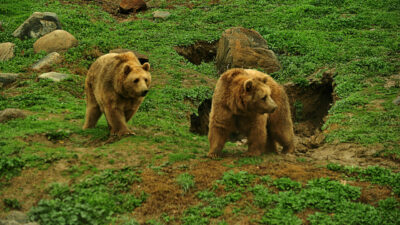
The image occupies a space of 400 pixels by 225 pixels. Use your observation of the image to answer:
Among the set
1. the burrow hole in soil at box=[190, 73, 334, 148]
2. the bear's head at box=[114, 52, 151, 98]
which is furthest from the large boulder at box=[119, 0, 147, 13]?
the bear's head at box=[114, 52, 151, 98]

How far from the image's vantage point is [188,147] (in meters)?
9.05

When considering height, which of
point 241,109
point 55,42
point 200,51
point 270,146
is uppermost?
point 241,109

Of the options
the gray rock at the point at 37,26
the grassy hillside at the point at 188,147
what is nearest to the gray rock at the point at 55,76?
the grassy hillside at the point at 188,147

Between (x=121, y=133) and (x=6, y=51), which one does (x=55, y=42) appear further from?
(x=121, y=133)

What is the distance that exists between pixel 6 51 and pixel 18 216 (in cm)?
1166

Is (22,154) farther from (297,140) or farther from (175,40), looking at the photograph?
(175,40)

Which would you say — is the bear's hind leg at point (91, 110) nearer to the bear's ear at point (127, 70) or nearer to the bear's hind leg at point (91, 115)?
the bear's hind leg at point (91, 115)

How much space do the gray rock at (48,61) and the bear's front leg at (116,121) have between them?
672 centimetres

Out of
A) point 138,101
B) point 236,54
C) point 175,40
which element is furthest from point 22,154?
point 175,40

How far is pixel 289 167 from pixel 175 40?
11.9 metres

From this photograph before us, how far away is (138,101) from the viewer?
9430 mm

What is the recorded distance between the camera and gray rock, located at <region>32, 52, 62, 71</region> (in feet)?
48.1

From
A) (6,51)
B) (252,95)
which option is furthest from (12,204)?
(6,51)

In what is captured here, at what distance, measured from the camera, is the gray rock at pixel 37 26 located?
1750cm
